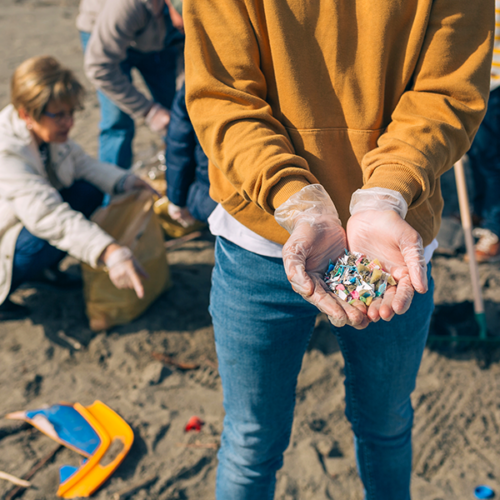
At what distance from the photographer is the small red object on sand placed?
2.06 m

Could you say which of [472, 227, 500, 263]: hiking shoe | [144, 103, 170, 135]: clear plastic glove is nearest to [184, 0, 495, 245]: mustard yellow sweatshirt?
[144, 103, 170, 135]: clear plastic glove

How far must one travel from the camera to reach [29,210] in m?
2.34

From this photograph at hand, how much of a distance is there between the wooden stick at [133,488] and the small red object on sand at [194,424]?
9.7 inches

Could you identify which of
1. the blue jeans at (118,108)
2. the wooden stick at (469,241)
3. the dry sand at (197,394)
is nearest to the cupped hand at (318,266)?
the dry sand at (197,394)

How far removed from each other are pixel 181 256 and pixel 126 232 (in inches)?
27.0

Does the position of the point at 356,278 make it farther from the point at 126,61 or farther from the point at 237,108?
the point at 126,61

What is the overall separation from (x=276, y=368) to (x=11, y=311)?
1949 mm

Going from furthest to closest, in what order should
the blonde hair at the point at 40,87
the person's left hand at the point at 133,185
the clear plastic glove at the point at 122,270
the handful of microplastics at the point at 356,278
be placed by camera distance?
the person's left hand at the point at 133,185 → the blonde hair at the point at 40,87 → the clear plastic glove at the point at 122,270 → the handful of microplastics at the point at 356,278

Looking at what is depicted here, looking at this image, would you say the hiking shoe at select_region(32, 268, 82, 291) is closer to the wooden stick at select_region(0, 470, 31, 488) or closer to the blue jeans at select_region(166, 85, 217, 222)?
the blue jeans at select_region(166, 85, 217, 222)

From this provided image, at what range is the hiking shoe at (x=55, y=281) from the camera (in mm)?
2844

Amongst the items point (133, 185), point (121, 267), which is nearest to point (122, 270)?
point (121, 267)

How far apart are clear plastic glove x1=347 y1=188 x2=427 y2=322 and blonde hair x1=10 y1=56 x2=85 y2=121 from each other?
1871mm

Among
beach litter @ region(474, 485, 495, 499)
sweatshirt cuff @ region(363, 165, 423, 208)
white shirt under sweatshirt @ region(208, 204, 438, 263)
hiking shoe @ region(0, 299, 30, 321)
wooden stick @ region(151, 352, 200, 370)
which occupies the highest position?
sweatshirt cuff @ region(363, 165, 423, 208)

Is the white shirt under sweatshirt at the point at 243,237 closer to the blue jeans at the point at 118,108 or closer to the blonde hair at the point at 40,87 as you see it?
the blonde hair at the point at 40,87
